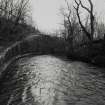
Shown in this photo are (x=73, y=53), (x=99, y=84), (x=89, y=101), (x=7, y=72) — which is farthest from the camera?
(x=73, y=53)

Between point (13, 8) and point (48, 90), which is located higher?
point (13, 8)

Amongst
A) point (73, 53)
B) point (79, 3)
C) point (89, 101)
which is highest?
point (79, 3)

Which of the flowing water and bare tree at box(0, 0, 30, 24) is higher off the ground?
bare tree at box(0, 0, 30, 24)

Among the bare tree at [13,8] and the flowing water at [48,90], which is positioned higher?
the bare tree at [13,8]

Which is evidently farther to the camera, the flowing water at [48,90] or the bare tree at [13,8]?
the bare tree at [13,8]

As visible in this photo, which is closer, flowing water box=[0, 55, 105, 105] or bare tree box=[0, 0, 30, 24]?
flowing water box=[0, 55, 105, 105]

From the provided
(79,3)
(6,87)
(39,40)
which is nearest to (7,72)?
(6,87)

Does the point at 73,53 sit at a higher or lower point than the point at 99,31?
lower

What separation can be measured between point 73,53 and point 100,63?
715cm

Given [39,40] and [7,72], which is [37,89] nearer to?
[7,72]

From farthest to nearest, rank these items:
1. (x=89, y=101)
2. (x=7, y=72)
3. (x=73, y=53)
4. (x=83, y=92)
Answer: (x=73, y=53) → (x=7, y=72) → (x=83, y=92) → (x=89, y=101)

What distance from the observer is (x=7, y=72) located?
687 inches

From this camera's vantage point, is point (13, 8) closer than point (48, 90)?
No

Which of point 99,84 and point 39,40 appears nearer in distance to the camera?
point 99,84
